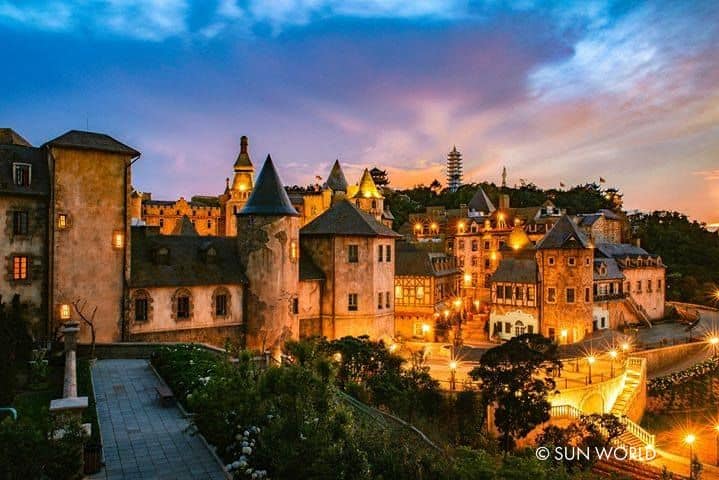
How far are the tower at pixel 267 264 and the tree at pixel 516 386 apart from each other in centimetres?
1185

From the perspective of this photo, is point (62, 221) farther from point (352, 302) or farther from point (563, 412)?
point (563, 412)

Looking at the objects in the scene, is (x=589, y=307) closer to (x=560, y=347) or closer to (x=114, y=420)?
(x=560, y=347)

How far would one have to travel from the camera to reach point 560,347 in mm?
43500

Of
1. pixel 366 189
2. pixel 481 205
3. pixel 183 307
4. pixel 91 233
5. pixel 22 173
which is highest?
pixel 366 189

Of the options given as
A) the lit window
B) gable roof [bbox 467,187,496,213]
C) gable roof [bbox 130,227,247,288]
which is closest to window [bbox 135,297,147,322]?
gable roof [bbox 130,227,247,288]

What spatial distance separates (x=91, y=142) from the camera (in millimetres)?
28391

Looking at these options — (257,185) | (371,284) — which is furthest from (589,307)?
(257,185)

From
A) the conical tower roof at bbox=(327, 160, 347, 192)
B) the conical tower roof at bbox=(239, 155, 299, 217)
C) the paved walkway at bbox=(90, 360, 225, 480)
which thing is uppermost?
the conical tower roof at bbox=(327, 160, 347, 192)

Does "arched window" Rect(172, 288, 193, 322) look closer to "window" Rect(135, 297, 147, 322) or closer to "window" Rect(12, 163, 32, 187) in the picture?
"window" Rect(135, 297, 147, 322)

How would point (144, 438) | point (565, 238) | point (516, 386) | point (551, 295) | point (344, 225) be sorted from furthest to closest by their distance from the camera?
1. point (551, 295)
2. point (565, 238)
3. point (344, 225)
4. point (516, 386)
5. point (144, 438)

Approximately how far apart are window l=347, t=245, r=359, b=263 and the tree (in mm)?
12454

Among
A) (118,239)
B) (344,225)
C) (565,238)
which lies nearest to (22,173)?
(118,239)

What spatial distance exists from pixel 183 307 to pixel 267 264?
5.21 meters

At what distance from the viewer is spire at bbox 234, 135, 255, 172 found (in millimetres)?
69625
